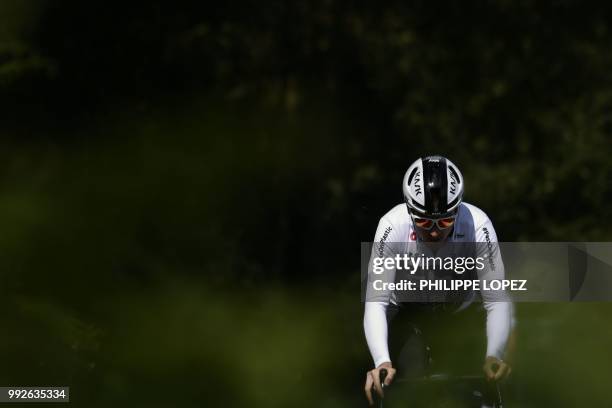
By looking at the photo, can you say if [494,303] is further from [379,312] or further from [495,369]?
[379,312]

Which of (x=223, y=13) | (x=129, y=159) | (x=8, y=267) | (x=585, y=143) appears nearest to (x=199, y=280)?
(x=129, y=159)

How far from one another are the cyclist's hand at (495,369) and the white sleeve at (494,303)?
4cm

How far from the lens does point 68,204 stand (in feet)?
29.6

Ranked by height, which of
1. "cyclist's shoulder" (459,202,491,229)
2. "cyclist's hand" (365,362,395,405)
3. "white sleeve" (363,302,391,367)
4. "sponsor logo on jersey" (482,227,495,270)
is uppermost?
"cyclist's shoulder" (459,202,491,229)

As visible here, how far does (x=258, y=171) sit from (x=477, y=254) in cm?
634

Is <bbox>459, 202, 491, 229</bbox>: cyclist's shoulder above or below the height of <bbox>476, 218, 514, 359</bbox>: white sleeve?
above

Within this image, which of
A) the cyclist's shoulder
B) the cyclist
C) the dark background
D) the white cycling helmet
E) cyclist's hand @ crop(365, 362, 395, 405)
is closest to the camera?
cyclist's hand @ crop(365, 362, 395, 405)

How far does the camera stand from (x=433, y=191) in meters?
5.02

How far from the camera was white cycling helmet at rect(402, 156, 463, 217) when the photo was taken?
5.03m

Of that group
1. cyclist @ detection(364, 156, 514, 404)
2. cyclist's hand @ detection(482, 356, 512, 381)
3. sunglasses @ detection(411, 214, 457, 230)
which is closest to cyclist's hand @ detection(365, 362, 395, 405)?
cyclist @ detection(364, 156, 514, 404)

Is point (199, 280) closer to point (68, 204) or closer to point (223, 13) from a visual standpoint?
point (68, 204)

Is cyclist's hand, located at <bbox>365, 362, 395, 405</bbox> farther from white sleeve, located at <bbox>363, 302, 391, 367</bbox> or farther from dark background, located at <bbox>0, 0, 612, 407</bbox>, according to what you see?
dark background, located at <bbox>0, 0, 612, 407</bbox>

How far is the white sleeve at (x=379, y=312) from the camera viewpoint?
489cm

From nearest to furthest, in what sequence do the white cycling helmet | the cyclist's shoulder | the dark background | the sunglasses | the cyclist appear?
the cyclist
the white cycling helmet
the sunglasses
the cyclist's shoulder
the dark background
